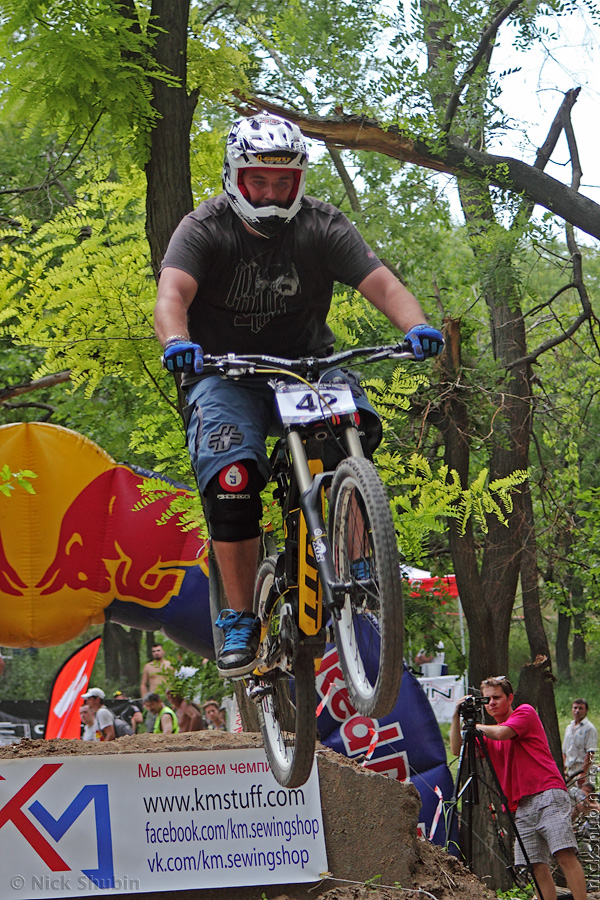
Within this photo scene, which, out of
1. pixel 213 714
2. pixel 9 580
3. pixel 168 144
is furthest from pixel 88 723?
pixel 168 144

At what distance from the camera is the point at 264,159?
13.0 ft

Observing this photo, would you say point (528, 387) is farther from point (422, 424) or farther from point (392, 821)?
point (392, 821)

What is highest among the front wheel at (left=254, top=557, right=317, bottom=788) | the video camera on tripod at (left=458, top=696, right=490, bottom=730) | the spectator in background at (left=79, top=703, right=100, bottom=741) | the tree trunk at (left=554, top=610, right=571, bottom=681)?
the front wheel at (left=254, top=557, right=317, bottom=788)

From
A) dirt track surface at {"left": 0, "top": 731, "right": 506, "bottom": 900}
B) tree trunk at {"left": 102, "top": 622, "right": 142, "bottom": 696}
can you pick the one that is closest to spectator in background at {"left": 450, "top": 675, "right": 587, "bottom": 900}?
dirt track surface at {"left": 0, "top": 731, "right": 506, "bottom": 900}

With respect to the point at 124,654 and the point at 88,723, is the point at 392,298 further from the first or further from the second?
the point at 124,654

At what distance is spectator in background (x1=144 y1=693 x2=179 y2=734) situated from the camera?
10.4 meters

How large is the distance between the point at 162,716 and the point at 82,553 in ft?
7.95

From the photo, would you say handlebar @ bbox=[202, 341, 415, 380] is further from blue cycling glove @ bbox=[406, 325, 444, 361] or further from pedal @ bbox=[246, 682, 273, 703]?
pedal @ bbox=[246, 682, 273, 703]

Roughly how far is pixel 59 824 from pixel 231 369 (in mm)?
3490

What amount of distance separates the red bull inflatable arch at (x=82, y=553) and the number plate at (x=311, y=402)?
218 inches

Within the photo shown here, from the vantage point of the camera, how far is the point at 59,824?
5852mm

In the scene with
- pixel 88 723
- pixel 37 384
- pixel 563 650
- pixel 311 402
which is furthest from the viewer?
pixel 563 650

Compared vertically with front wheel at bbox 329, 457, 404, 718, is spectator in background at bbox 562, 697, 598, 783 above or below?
below

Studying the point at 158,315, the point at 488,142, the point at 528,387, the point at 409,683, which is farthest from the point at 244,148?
the point at 528,387
